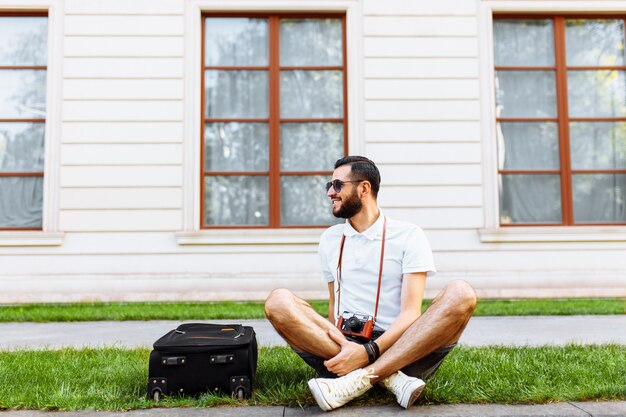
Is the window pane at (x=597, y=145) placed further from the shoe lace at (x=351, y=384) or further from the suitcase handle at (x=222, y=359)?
the suitcase handle at (x=222, y=359)

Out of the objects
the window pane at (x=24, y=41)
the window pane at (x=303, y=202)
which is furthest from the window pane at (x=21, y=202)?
the window pane at (x=303, y=202)

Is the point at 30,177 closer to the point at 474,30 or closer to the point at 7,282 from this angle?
the point at 7,282

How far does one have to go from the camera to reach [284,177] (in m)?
9.00

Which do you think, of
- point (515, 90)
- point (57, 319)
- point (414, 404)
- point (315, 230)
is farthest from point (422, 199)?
point (414, 404)

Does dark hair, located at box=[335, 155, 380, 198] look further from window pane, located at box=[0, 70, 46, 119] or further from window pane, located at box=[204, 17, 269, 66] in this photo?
window pane, located at box=[0, 70, 46, 119]

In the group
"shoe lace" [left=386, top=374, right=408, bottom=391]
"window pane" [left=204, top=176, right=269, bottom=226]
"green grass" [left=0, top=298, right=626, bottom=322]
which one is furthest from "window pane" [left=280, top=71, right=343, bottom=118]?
"shoe lace" [left=386, top=374, right=408, bottom=391]

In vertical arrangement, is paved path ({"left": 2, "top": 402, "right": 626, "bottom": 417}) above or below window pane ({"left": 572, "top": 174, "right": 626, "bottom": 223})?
below

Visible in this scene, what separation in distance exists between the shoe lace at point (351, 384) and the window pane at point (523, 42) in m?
7.47

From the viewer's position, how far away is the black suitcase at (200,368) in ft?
10.5

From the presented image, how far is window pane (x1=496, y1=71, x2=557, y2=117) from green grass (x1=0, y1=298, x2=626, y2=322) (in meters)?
3.00

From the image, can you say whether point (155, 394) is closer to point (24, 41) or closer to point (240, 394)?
point (240, 394)

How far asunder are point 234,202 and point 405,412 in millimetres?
6352

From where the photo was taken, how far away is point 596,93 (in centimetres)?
921

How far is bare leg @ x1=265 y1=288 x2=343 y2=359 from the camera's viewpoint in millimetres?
3115
